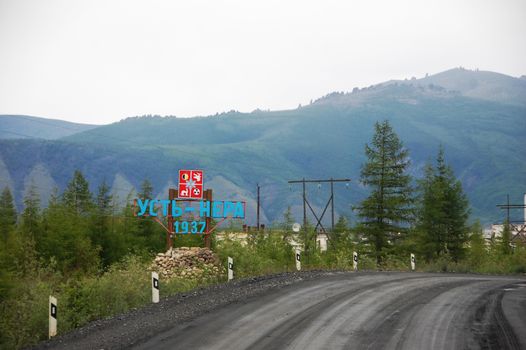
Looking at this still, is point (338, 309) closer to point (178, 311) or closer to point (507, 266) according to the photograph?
point (178, 311)

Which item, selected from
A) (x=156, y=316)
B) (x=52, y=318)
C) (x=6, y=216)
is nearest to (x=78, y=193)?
(x=6, y=216)

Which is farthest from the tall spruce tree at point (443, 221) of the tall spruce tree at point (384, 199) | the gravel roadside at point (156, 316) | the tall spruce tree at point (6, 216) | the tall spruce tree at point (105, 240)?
the tall spruce tree at point (6, 216)

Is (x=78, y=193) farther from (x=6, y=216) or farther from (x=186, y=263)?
(x=186, y=263)

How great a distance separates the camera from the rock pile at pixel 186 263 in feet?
99.6

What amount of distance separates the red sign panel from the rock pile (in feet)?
10.6

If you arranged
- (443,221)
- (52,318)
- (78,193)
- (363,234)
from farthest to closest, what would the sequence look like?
(78,193) → (443,221) → (363,234) → (52,318)

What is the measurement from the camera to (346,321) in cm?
1426

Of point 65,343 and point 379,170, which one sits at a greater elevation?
point 379,170

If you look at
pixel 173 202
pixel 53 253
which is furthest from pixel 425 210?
pixel 53 253

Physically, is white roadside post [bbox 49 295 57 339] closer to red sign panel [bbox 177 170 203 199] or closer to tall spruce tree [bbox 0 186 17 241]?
red sign panel [bbox 177 170 203 199]

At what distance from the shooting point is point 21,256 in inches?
1635

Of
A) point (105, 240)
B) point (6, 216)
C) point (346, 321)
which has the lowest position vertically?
point (105, 240)

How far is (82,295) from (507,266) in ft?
82.4

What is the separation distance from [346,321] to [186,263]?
18.3m
